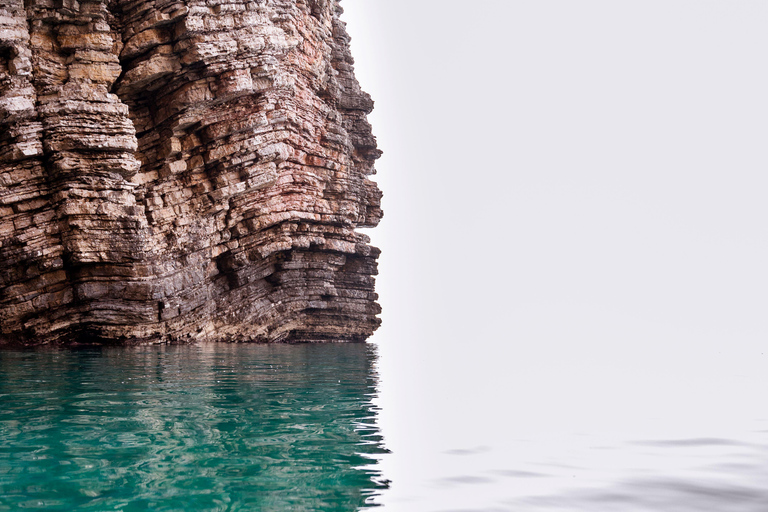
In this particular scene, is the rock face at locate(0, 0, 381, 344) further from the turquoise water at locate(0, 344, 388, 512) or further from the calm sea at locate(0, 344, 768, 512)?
the turquoise water at locate(0, 344, 388, 512)

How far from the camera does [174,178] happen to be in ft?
101

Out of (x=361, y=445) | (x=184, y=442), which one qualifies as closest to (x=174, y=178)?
(x=184, y=442)

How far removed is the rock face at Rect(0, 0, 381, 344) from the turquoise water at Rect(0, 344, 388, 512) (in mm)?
11389

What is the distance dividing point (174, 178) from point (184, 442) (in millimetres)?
24466

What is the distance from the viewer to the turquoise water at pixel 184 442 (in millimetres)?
6035

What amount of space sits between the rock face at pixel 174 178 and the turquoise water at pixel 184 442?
448 inches

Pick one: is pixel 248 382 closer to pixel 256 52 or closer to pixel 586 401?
pixel 586 401

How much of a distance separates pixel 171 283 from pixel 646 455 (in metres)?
23.9

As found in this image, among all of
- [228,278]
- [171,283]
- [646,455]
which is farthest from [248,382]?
[228,278]

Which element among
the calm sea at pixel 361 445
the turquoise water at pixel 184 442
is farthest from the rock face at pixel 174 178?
the turquoise water at pixel 184 442

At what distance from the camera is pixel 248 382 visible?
15.1 metres

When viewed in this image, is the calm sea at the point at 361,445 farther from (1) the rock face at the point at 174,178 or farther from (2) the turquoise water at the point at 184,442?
(1) the rock face at the point at 174,178

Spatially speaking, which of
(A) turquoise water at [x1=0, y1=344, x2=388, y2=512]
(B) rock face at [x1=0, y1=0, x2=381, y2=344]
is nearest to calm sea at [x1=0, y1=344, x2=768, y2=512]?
(A) turquoise water at [x1=0, y1=344, x2=388, y2=512]

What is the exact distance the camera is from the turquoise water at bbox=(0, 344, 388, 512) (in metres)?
6.04
